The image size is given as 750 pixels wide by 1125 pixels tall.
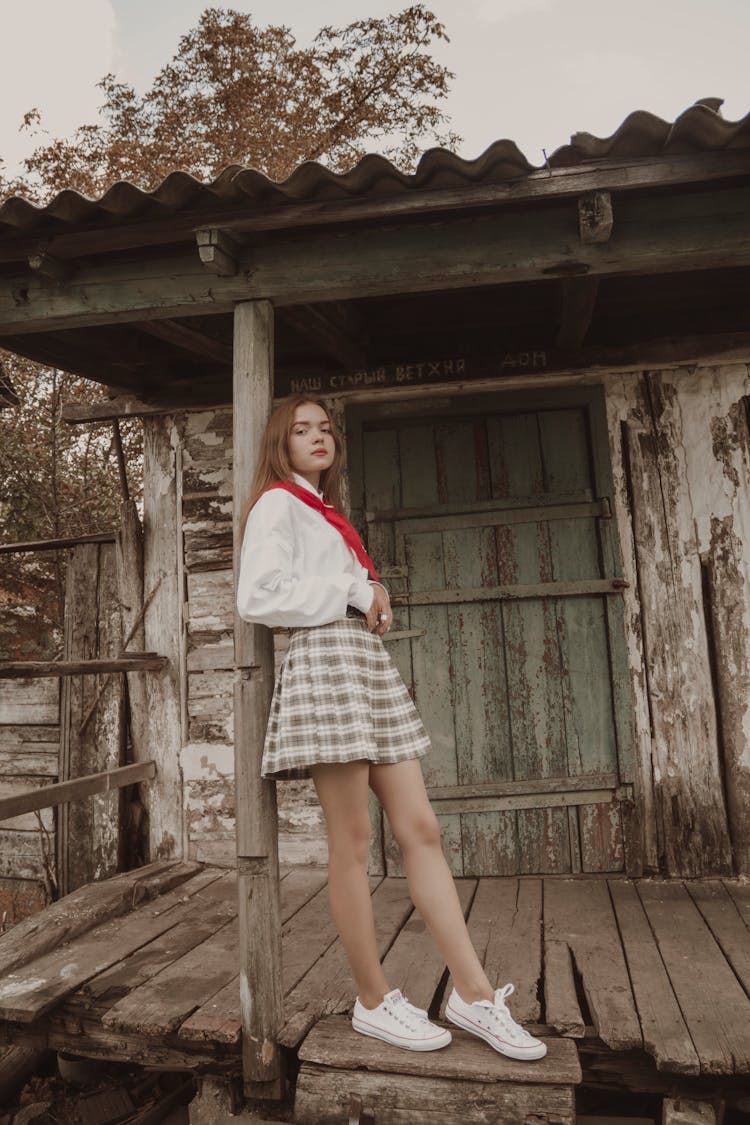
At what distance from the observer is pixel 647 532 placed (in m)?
4.09

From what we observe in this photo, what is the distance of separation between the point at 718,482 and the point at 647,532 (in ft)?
1.50

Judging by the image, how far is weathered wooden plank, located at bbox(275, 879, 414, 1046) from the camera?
2.46 meters

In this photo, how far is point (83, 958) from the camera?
3.15 meters

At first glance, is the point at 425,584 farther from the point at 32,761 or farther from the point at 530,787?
the point at 32,761

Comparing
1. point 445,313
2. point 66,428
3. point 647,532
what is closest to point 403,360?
point 445,313

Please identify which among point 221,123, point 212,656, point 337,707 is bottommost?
point 337,707

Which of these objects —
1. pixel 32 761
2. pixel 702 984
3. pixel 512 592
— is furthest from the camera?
pixel 32 761

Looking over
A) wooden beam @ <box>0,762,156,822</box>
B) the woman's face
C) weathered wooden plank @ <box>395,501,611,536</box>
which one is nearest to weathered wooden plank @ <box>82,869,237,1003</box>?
wooden beam @ <box>0,762,156,822</box>

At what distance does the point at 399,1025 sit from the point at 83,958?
154 centimetres

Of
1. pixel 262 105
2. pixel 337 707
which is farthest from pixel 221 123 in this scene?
pixel 337 707

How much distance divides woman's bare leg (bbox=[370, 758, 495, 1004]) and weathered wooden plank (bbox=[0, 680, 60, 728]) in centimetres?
297

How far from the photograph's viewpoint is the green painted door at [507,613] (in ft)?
13.2

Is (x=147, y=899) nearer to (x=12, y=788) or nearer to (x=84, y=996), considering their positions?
(x=84, y=996)

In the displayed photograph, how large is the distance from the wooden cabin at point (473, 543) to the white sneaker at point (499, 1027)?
22 cm
